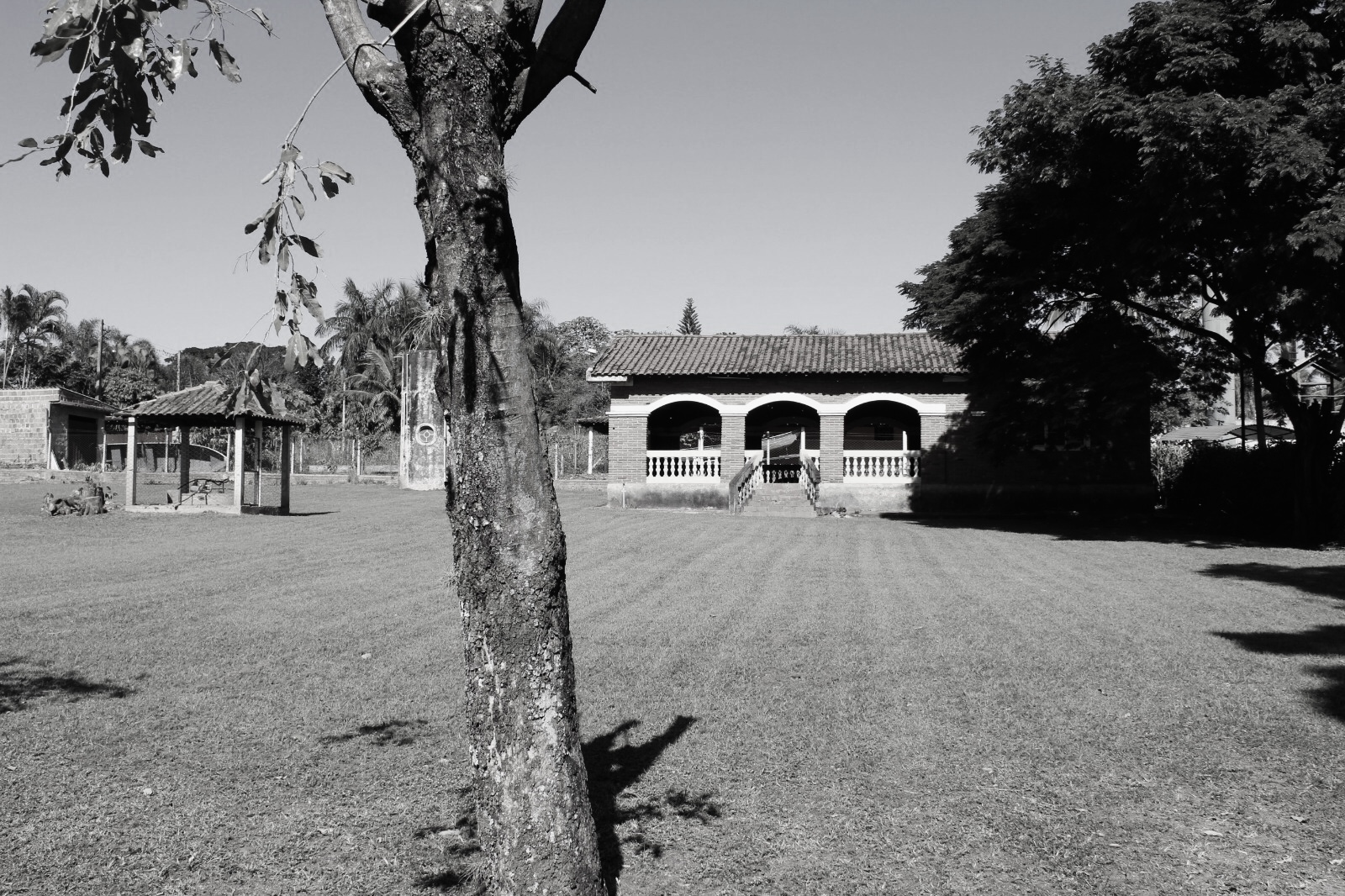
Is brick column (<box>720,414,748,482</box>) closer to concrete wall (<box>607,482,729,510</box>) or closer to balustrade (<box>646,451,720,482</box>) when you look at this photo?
balustrade (<box>646,451,720,482</box>)

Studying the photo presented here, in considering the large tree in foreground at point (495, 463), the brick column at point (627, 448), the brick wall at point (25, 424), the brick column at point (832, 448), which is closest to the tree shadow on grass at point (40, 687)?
the large tree in foreground at point (495, 463)

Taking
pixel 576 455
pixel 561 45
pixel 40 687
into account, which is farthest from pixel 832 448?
pixel 561 45

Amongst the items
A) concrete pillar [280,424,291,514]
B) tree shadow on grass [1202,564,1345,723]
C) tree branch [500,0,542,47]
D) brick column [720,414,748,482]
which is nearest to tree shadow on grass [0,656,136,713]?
tree branch [500,0,542,47]

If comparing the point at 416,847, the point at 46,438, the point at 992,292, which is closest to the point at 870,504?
the point at 992,292

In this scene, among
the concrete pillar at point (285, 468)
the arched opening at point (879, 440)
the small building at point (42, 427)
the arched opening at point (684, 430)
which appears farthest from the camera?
the small building at point (42, 427)

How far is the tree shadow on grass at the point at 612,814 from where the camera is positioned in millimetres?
3963

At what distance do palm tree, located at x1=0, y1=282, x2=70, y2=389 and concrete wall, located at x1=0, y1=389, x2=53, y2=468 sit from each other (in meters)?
13.4

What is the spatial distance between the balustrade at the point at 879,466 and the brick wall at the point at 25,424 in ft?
109

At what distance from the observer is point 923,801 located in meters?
4.82

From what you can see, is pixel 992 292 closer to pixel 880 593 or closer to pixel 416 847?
pixel 880 593

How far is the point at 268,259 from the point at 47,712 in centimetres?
456

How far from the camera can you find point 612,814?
4.66 meters

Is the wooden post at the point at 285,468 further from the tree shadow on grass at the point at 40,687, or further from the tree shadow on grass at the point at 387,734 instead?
the tree shadow on grass at the point at 387,734

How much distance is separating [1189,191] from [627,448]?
1628cm
